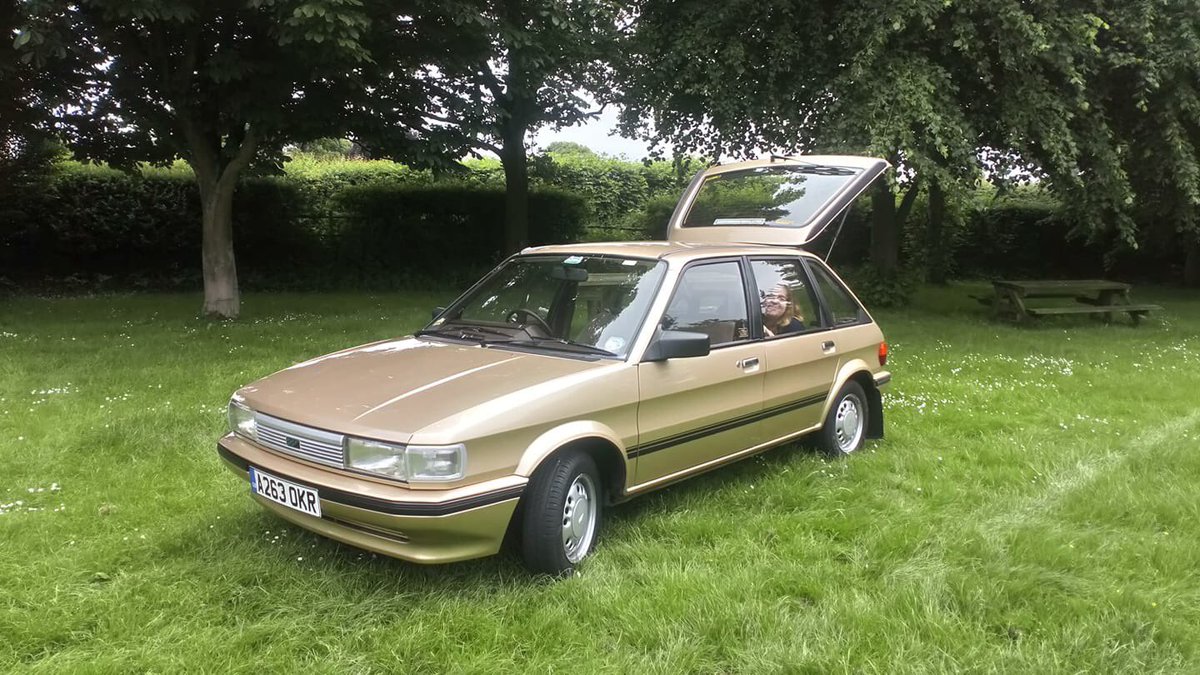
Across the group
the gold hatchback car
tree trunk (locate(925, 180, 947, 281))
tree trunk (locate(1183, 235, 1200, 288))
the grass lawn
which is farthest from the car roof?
tree trunk (locate(1183, 235, 1200, 288))

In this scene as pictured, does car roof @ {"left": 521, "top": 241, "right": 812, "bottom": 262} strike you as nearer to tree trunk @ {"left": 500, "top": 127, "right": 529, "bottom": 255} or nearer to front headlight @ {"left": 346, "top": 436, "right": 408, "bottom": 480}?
front headlight @ {"left": 346, "top": 436, "right": 408, "bottom": 480}

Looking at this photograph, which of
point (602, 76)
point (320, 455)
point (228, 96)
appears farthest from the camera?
point (602, 76)

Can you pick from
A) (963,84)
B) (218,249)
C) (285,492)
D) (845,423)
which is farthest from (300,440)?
(963,84)

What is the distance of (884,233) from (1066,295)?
3.27 meters

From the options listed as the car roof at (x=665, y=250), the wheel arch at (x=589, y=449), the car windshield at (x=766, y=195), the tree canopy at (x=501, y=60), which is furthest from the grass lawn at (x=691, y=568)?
the tree canopy at (x=501, y=60)

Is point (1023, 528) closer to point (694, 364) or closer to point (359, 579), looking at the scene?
point (694, 364)

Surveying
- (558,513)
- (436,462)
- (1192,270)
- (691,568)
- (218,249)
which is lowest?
(691,568)

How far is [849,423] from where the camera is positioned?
5.68m

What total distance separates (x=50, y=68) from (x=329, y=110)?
4.06 metres

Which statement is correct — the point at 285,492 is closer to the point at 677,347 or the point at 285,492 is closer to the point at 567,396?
the point at 567,396

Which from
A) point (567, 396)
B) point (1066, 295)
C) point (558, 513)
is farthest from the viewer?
point (1066, 295)

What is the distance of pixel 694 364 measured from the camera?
13.9ft

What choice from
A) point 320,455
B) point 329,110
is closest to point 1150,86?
point 329,110

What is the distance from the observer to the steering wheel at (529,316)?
443 cm
